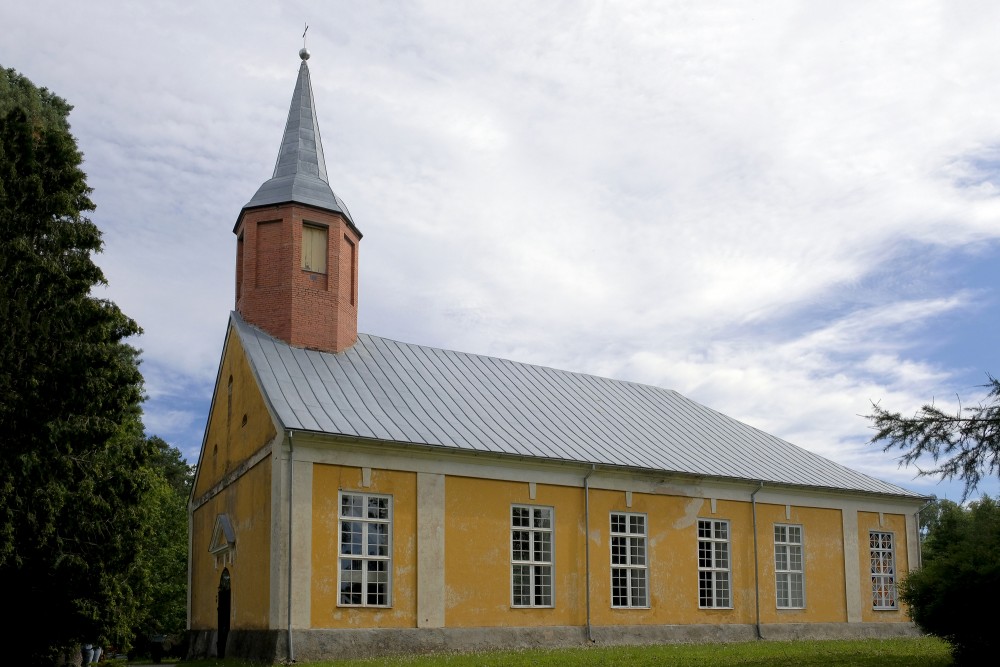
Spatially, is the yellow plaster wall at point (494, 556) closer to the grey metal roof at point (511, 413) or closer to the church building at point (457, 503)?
the church building at point (457, 503)

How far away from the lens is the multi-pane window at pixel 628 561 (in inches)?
1027

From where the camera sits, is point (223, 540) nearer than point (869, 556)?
Yes

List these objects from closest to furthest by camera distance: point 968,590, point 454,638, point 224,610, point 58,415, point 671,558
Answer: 1. point 968,590
2. point 58,415
3. point 454,638
4. point 224,610
5. point 671,558

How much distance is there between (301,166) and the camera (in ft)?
93.0

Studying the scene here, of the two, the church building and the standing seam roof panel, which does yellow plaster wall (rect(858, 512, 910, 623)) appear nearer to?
the church building

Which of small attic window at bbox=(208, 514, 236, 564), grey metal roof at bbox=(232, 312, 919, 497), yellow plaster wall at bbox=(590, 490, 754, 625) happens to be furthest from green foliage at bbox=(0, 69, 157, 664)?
yellow plaster wall at bbox=(590, 490, 754, 625)

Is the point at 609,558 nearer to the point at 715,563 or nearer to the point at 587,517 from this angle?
the point at 587,517

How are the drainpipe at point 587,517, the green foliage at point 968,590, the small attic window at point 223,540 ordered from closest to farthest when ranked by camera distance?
1. the green foliage at point 968,590
2. the small attic window at point 223,540
3. the drainpipe at point 587,517

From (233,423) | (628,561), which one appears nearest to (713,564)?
(628,561)

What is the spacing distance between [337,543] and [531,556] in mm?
5329

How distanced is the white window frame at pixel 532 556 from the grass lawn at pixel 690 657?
72.8 inches

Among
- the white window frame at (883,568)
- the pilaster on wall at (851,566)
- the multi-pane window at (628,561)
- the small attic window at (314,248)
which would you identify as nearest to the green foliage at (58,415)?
the small attic window at (314,248)

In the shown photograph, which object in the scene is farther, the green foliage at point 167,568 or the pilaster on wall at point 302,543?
the green foliage at point 167,568

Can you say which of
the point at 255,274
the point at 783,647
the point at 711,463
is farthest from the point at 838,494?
the point at 255,274
